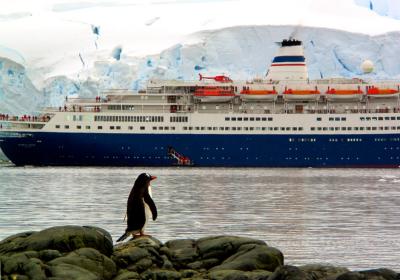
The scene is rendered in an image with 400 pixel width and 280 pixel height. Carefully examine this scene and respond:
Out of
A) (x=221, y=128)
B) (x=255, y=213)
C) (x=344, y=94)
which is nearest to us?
(x=255, y=213)

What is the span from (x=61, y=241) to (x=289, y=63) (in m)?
46.7

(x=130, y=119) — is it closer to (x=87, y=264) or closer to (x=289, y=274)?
(x=87, y=264)

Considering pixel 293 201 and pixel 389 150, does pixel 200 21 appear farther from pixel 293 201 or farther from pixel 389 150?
pixel 293 201

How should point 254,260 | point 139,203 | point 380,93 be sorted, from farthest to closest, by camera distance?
point 380,93
point 139,203
point 254,260

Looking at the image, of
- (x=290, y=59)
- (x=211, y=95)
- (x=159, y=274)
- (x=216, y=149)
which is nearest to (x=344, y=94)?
(x=290, y=59)

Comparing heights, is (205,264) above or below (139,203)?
below

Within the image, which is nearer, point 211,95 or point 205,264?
point 205,264

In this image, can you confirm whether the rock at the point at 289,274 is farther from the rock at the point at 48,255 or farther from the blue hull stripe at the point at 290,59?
the blue hull stripe at the point at 290,59

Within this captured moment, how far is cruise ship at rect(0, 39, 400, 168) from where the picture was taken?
5153cm

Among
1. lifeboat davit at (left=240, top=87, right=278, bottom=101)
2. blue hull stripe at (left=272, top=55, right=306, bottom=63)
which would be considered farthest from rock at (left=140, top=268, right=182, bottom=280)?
blue hull stripe at (left=272, top=55, right=306, bottom=63)

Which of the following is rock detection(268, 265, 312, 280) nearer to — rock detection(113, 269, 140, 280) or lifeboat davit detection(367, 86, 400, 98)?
rock detection(113, 269, 140, 280)

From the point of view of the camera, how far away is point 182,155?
170 ft

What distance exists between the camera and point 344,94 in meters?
52.8

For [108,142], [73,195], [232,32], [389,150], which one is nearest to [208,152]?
[108,142]
